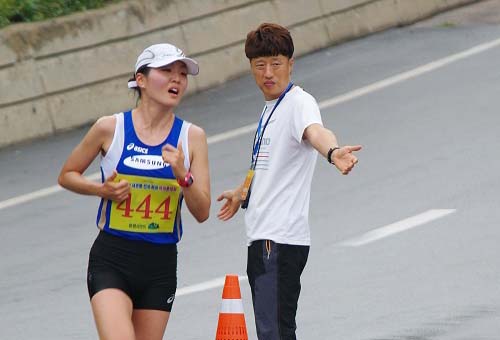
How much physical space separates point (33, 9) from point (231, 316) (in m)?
10.8

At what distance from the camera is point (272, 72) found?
6.99 m

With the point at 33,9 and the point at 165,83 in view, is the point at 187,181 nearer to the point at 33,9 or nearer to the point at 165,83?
the point at 165,83

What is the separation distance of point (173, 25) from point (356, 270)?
26.0 ft

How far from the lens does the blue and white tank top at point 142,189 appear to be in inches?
267

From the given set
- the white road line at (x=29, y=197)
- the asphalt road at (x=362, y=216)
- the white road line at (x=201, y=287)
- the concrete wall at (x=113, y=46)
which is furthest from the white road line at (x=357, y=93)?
the white road line at (x=201, y=287)

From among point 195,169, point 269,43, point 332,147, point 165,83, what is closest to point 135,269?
point 195,169

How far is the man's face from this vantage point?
6.99 m

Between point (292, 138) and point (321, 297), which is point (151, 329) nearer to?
point (292, 138)

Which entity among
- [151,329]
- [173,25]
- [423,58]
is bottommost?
[423,58]

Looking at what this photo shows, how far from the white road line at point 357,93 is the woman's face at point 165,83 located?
297 inches

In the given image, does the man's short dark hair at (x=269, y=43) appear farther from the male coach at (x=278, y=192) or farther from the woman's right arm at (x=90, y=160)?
the woman's right arm at (x=90, y=160)

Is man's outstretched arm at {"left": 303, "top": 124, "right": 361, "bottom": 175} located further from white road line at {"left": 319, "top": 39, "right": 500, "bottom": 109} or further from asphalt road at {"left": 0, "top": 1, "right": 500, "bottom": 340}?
white road line at {"left": 319, "top": 39, "right": 500, "bottom": 109}

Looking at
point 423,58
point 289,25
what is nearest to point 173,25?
point 289,25

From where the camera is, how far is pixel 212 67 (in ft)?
61.0
